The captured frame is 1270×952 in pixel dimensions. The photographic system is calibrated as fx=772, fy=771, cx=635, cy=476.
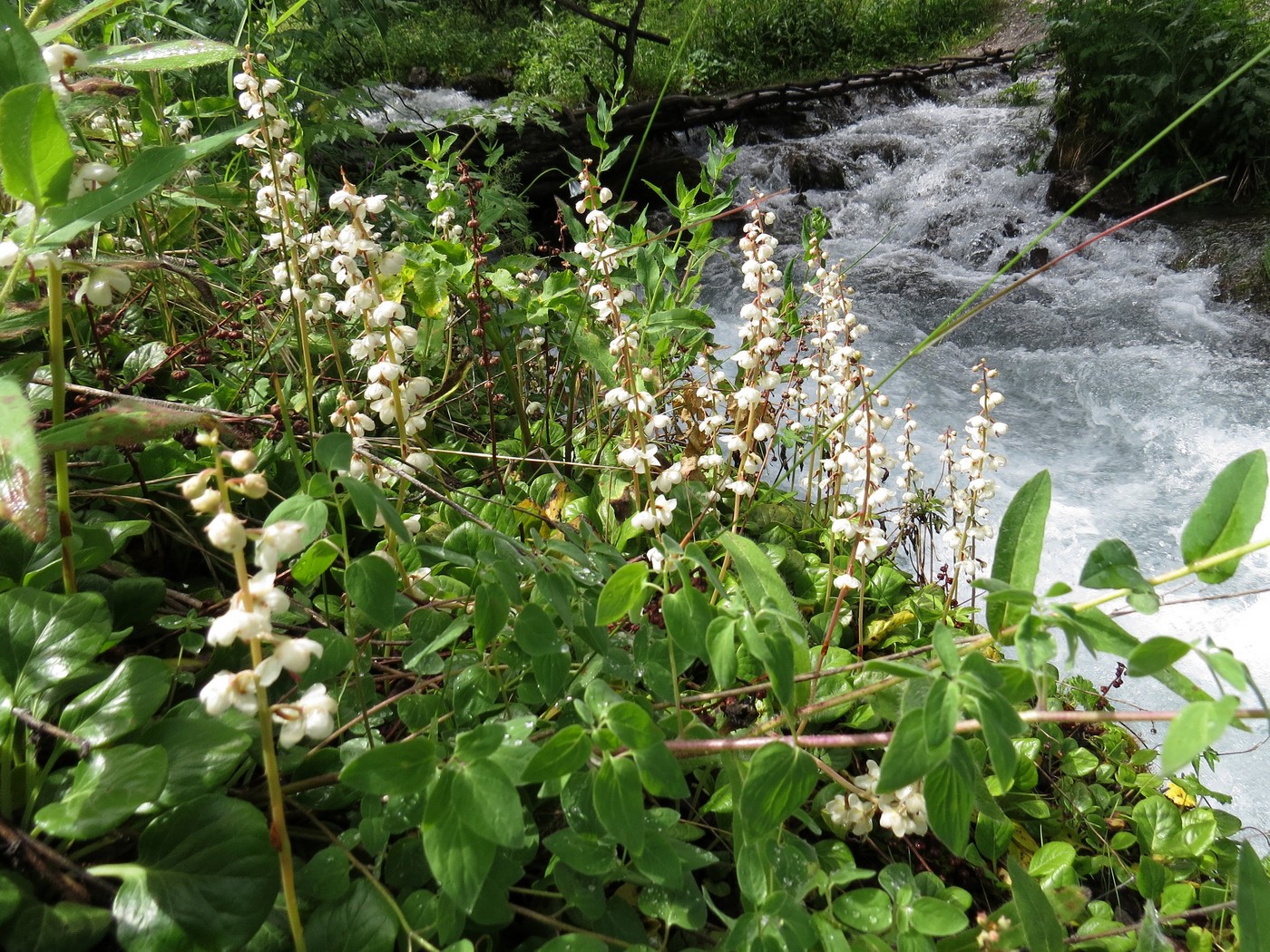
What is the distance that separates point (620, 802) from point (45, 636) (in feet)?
1.69

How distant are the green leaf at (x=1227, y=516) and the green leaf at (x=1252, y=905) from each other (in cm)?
21

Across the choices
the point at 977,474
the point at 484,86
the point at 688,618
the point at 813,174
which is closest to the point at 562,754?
the point at 688,618

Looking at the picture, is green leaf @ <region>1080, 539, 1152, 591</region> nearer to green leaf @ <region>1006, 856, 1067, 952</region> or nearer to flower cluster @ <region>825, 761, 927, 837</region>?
green leaf @ <region>1006, 856, 1067, 952</region>

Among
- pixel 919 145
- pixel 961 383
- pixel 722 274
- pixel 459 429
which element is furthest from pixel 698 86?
pixel 459 429

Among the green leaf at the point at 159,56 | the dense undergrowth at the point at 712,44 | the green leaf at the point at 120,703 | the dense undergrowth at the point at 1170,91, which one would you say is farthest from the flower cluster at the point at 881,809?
the dense undergrowth at the point at 712,44

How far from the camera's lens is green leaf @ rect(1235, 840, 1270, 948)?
545mm

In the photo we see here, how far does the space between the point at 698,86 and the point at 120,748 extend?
10.0 meters

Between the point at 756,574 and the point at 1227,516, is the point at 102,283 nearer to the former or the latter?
the point at 756,574

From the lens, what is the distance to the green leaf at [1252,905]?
545 millimetres

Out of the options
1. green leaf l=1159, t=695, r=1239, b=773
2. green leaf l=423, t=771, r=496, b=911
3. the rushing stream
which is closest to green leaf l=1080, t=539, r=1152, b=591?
green leaf l=1159, t=695, r=1239, b=773

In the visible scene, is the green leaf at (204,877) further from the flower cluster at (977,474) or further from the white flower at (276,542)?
the flower cluster at (977,474)

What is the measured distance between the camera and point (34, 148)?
0.53 meters

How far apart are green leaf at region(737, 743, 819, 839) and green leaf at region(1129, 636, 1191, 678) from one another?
23 centimetres

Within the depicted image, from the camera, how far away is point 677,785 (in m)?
0.58
